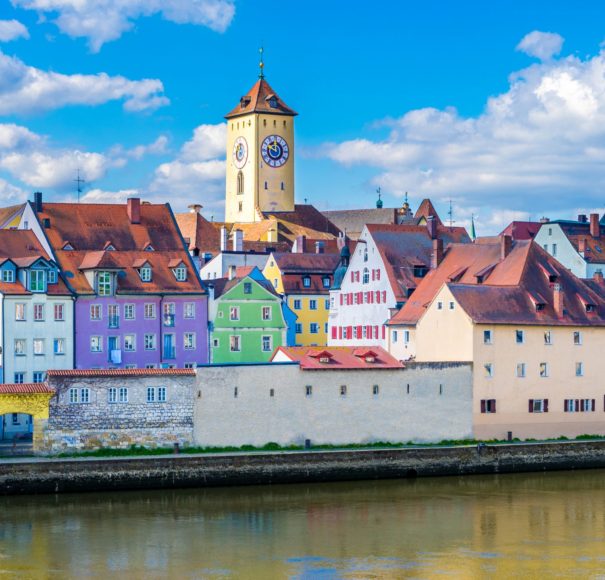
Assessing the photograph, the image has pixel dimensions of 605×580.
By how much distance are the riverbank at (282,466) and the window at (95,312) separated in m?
14.5

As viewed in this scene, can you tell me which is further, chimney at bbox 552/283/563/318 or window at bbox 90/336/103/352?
window at bbox 90/336/103/352

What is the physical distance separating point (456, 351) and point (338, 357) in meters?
5.97

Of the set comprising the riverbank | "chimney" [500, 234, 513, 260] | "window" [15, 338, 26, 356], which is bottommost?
the riverbank

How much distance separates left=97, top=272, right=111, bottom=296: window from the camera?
68.2 m

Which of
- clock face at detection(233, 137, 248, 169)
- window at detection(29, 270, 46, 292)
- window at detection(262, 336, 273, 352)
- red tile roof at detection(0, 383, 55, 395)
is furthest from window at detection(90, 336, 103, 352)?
clock face at detection(233, 137, 248, 169)

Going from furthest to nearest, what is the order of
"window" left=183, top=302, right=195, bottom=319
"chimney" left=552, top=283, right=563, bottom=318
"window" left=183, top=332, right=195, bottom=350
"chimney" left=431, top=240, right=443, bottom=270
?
"chimney" left=431, top=240, right=443, bottom=270, "window" left=183, top=302, right=195, bottom=319, "window" left=183, top=332, right=195, bottom=350, "chimney" left=552, top=283, right=563, bottom=318

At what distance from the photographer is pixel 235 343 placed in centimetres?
7419

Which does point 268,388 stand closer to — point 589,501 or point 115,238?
point 589,501

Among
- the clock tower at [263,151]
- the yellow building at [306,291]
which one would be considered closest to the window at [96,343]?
the yellow building at [306,291]

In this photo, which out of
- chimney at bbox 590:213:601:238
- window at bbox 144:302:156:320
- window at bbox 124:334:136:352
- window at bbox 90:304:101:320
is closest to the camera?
window at bbox 90:304:101:320

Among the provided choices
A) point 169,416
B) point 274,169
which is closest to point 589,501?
point 169,416

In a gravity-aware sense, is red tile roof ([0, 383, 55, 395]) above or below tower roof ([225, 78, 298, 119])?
below

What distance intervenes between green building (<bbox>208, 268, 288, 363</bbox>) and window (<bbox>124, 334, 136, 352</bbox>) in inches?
212

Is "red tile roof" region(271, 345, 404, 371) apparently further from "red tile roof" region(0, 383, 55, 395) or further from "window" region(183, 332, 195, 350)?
"red tile roof" region(0, 383, 55, 395)
